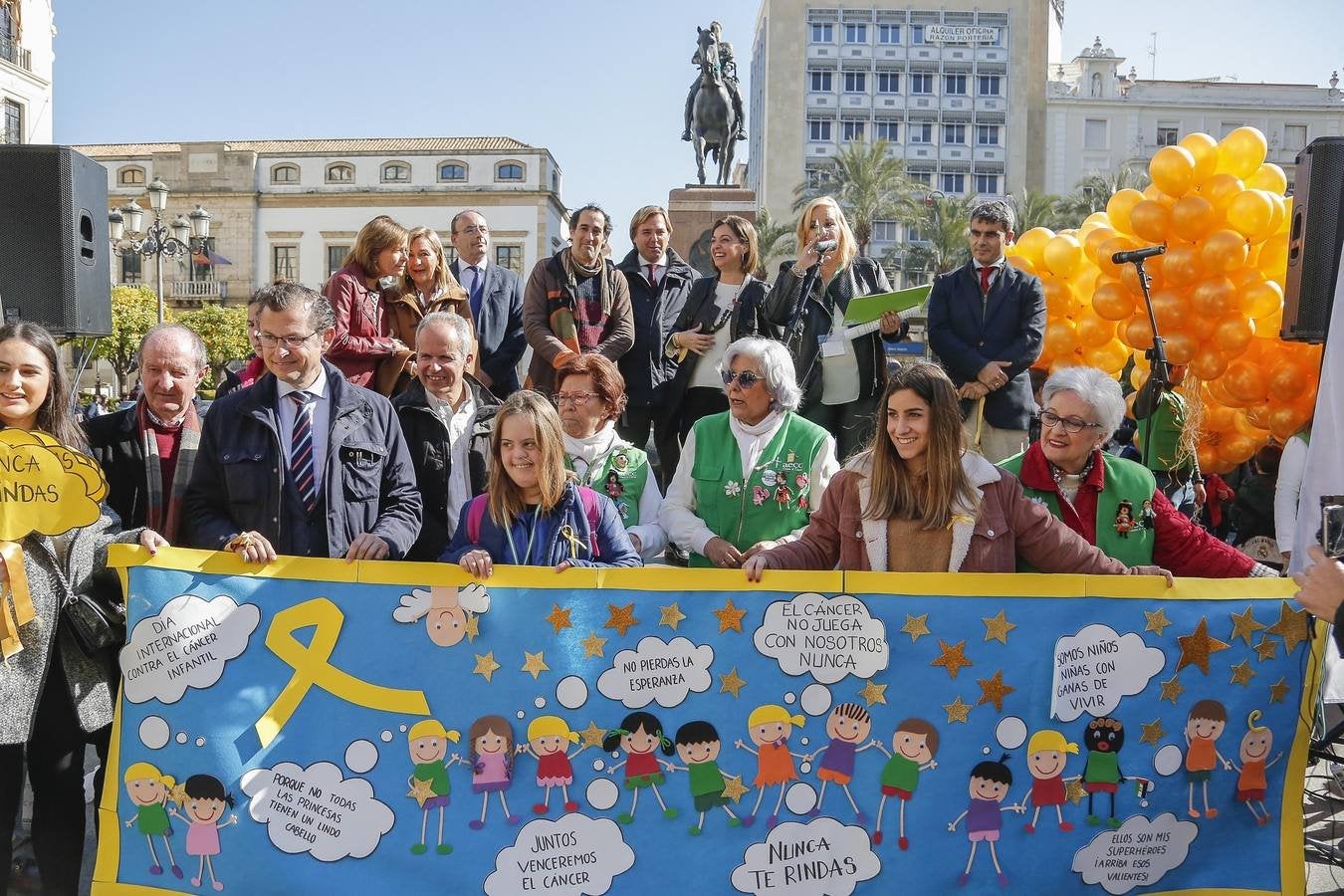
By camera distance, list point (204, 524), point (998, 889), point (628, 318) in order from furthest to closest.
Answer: point (628, 318)
point (204, 524)
point (998, 889)

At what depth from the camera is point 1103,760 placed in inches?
125

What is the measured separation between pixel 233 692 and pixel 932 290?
4.34 metres

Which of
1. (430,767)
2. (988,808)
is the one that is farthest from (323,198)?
(988,808)

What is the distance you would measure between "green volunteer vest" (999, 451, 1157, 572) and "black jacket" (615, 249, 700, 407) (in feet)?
8.62

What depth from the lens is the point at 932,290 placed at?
6.21 metres

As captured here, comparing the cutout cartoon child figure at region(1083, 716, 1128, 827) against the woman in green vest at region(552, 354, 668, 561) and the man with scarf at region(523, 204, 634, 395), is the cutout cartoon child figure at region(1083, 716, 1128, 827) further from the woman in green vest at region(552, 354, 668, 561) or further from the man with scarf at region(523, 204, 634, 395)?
the man with scarf at region(523, 204, 634, 395)

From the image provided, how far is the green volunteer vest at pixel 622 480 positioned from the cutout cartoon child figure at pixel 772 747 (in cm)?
117

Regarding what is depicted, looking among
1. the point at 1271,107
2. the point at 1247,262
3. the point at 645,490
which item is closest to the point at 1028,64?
the point at 1271,107

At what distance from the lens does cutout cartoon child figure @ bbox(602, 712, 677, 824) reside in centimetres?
315

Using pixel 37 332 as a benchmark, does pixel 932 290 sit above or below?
above

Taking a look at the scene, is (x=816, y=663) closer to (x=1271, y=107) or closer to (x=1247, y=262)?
(x=1247, y=262)

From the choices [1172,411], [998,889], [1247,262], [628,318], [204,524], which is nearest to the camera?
[998,889]

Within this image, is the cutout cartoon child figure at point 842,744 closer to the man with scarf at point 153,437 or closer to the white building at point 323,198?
the man with scarf at point 153,437

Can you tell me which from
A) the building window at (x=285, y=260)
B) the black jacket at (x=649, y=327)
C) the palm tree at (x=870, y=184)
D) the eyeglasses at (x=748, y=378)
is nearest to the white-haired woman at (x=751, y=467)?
the eyeglasses at (x=748, y=378)
